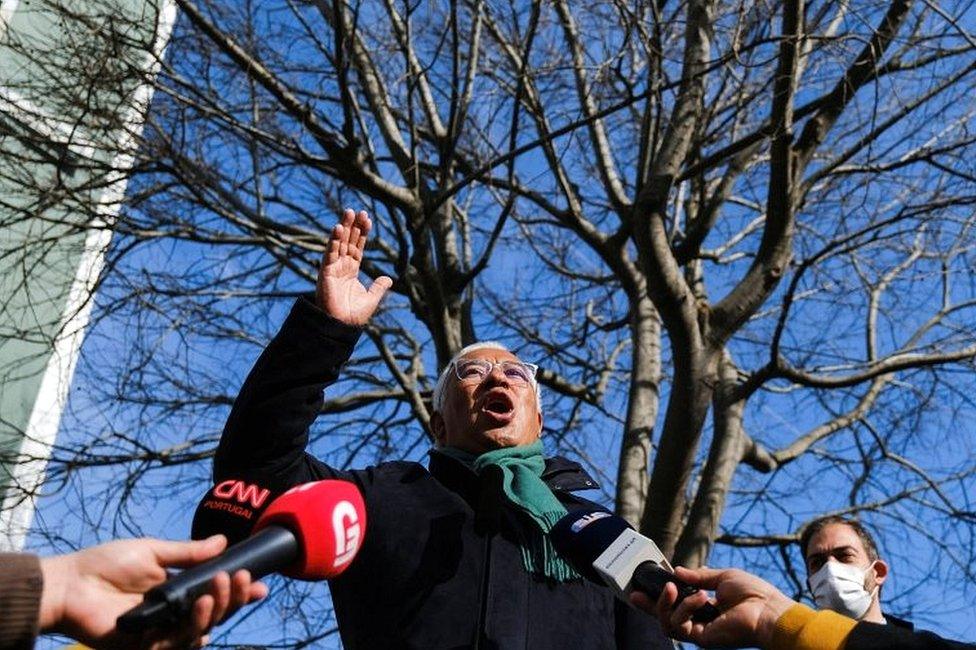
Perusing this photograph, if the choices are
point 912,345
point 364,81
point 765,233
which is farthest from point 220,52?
point 912,345

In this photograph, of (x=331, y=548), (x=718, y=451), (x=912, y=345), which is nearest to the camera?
(x=331, y=548)

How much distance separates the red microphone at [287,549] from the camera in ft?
6.90

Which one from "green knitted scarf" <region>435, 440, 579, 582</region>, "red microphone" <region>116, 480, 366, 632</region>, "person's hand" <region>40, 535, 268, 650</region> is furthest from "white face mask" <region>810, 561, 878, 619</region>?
"person's hand" <region>40, 535, 268, 650</region>

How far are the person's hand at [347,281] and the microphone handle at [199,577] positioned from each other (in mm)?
1220

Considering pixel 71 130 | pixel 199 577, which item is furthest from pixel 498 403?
pixel 71 130

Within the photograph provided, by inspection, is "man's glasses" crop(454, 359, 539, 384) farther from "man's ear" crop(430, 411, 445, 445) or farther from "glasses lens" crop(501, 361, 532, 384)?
"man's ear" crop(430, 411, 445, 445)

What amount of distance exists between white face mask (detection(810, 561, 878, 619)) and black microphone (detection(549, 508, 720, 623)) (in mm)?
1821

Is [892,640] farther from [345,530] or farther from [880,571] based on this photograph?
[880,571]

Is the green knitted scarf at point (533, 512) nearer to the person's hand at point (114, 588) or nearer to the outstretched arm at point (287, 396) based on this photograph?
the outstretched arm at point (287, 396)

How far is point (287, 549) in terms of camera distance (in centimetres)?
237

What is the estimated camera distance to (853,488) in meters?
8.99

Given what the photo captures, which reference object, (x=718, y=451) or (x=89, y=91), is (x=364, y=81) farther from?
(x=718, y=451)

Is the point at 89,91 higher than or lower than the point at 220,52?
lower

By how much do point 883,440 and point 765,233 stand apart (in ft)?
8.70
